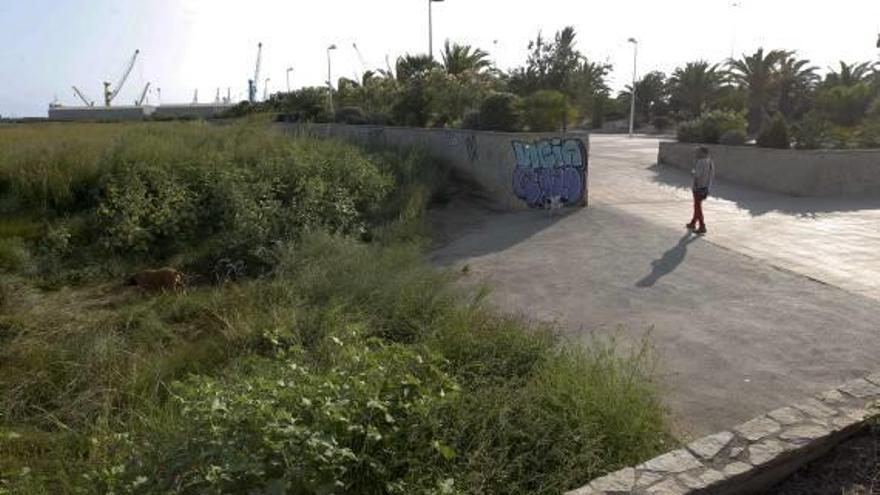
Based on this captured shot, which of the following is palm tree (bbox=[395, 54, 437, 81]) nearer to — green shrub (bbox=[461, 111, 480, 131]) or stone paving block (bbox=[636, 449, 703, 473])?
green shrub (bbox=[461, 111, 480, 131])

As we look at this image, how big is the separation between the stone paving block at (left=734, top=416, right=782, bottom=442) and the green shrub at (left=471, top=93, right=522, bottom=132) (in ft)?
41.7

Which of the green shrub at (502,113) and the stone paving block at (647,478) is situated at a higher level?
the green shrub at (502,113)

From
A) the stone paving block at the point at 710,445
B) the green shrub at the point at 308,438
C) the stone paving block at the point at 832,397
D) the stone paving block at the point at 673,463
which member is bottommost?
the stone paving block at the point at 673,463

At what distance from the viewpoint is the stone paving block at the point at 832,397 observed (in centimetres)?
423

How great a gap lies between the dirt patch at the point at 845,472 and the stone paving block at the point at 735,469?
0.81 ft

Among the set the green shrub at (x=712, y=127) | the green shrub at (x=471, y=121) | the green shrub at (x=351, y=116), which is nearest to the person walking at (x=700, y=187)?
the green shrub at (x=471, y=121)

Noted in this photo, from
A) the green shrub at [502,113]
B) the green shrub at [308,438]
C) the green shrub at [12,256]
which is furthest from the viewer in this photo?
the green shrub at [502,113]

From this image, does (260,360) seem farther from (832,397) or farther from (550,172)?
(550,172)

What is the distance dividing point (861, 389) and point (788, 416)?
0.74 m

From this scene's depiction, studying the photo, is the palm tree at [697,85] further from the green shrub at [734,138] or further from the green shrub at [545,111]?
the green shrub at [545,111]

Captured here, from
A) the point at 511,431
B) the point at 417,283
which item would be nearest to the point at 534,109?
the point at 417,283

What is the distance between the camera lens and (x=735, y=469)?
351 cm

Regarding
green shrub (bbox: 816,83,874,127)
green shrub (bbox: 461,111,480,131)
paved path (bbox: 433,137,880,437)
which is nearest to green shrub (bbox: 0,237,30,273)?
paved path (bbox: 433,137,880,437)

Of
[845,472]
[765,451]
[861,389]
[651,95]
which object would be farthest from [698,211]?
[651,95]
